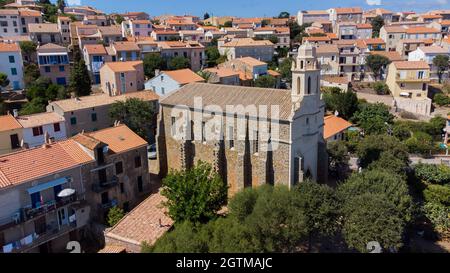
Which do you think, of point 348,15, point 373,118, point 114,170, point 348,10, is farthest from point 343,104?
point 348,10

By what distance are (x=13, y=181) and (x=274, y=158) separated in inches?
776

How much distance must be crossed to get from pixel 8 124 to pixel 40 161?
13741 mm

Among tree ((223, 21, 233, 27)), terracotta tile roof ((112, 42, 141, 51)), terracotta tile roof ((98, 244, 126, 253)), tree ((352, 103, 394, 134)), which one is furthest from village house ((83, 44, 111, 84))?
tree ((223, 21, 233, 27))

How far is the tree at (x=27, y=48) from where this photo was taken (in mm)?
71312

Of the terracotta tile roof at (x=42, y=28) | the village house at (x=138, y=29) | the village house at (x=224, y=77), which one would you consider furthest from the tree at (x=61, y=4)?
the village house at (x=224, y=77)

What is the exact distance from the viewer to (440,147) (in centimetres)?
5041

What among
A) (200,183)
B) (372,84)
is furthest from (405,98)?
(200,183)

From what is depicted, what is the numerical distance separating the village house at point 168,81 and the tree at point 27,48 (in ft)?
92.7

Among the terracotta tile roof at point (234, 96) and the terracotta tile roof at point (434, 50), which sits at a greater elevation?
the terracotta tile roof at point (434, 50)

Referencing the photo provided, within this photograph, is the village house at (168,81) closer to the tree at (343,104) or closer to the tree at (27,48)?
the tree at (343,104)

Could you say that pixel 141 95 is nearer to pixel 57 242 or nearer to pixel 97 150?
pixel 97 150

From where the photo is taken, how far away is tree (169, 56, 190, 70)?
252 ft

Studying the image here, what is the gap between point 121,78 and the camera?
59.8 metres

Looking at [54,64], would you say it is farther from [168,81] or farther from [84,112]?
[84,112]
